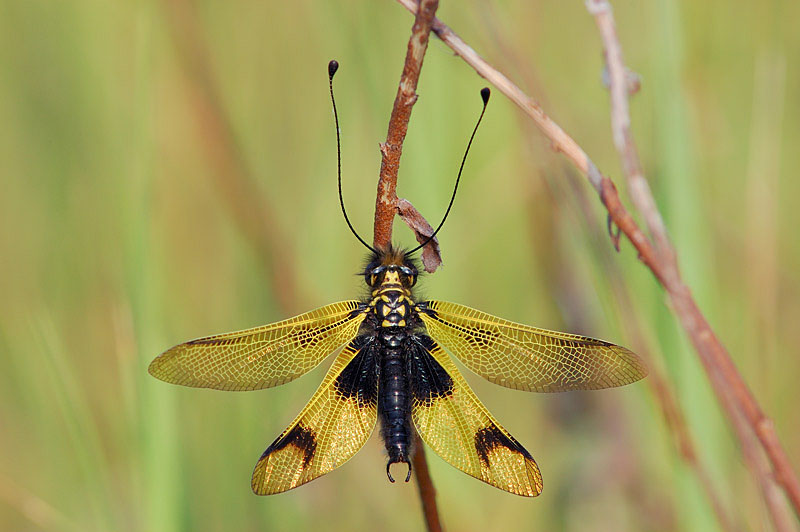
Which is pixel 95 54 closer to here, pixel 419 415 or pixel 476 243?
pixel 476 243

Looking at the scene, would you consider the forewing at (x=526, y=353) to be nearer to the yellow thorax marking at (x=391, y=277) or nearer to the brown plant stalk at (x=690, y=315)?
the yellow thorax marking at (x=391, y=277)

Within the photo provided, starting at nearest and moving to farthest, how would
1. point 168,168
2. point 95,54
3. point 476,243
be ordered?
point 95,54 → point 476,243 → point 168,168

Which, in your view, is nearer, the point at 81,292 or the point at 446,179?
the point at 446,179

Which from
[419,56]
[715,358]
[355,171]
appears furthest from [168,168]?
[715,358]

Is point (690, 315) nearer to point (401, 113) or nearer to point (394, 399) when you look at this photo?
point (401, 113)

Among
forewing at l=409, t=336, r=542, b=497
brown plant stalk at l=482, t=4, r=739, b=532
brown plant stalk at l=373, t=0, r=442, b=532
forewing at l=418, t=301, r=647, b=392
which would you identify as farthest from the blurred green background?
brown plant stalk at l=373, t=0, r=442, b=532

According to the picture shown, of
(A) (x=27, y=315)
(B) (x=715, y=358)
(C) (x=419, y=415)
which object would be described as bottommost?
(B) (x=715, y=358)
